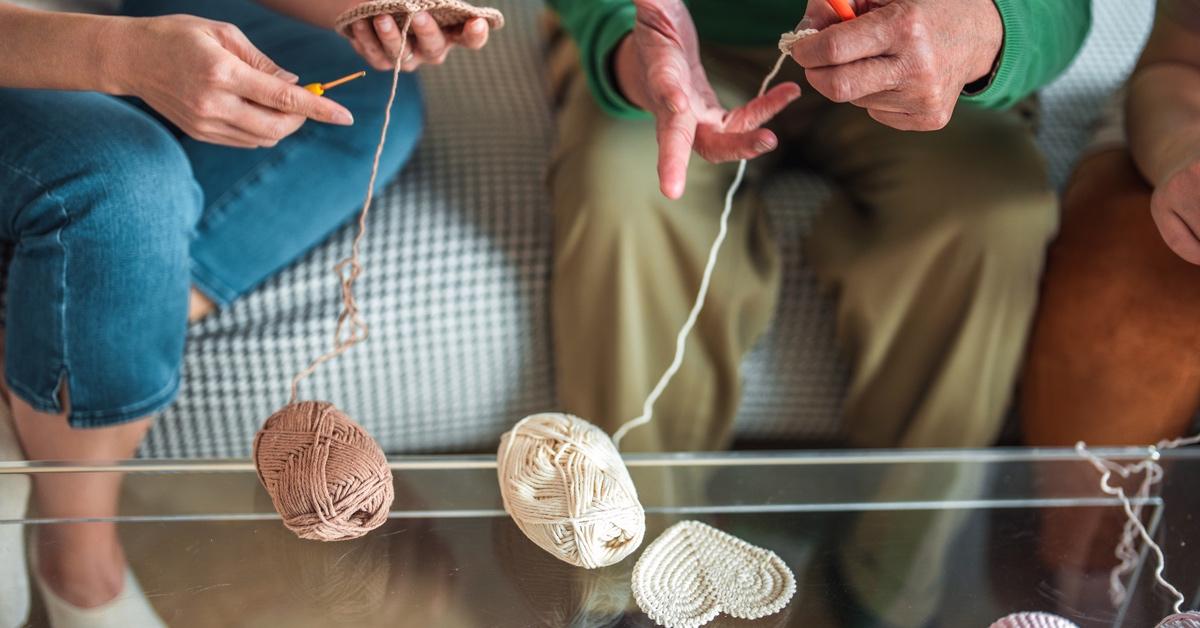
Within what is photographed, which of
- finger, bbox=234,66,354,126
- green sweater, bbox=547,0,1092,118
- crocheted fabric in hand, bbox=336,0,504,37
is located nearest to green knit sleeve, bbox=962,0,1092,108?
green sweater, bbox=547,0,1092,118

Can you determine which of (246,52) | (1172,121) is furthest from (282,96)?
(1172,121)

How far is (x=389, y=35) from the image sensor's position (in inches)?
25.9

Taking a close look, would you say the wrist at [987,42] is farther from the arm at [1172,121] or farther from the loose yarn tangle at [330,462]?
the loose yarn tangle at [330,462]

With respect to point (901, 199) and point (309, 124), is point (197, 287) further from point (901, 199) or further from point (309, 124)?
point (901, 199)

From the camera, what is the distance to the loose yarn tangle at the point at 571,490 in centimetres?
64

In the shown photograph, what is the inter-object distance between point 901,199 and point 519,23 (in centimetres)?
55

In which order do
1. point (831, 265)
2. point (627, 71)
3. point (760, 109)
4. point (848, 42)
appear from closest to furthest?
point (848, 42) < point (760, 109) < point (627, 71) < point (831, 265)

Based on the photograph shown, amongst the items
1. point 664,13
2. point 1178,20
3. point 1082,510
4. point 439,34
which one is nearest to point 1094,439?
point 1082,510

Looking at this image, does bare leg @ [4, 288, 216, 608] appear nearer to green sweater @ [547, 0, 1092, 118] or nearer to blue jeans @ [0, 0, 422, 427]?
blue jeans @ [0, 0, 422, 427]

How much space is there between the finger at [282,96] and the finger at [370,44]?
0.06 m

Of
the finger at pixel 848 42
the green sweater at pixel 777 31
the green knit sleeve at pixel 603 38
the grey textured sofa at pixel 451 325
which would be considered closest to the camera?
the finger at pixel 848 42

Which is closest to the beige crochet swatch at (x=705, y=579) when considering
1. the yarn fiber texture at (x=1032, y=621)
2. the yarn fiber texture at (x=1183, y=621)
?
the yarn fiber texture at (x=1032, y=621)

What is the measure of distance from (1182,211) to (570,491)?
1.66ft

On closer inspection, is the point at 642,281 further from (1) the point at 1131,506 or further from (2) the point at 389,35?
(1) the point at 1131,506
